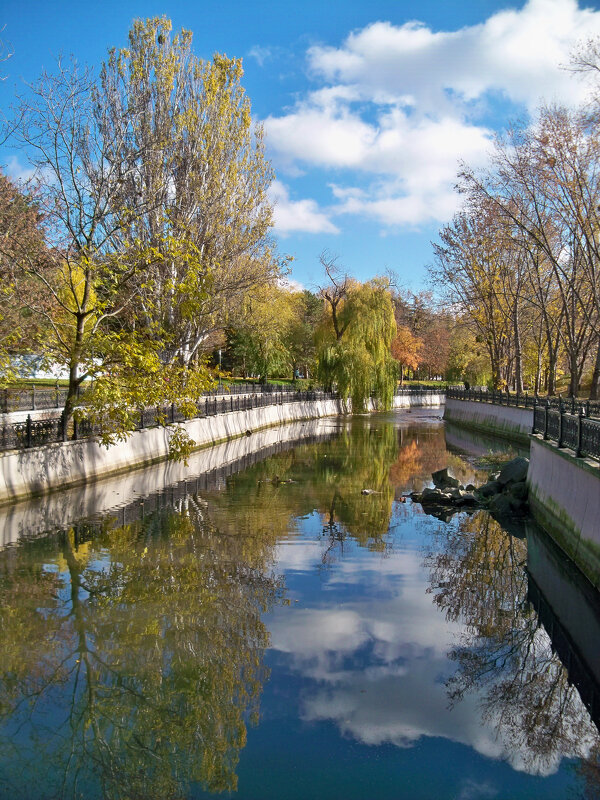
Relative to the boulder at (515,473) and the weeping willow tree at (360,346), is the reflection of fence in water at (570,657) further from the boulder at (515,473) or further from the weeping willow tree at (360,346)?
the weeping willow tree at (360,346)

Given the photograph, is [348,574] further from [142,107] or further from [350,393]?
[350,393]

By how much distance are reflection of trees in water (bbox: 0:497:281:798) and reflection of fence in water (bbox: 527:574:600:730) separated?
11.6 ft

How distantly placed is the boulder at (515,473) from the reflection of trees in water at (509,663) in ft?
21.7

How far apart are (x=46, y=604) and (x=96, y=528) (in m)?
5.08

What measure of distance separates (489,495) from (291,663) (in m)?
13.3

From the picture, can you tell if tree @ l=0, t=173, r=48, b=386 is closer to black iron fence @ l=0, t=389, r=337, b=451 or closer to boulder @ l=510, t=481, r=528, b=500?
black iron fence @ l=0, t=389, r=337, b=451

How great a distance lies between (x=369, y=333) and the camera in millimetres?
58969

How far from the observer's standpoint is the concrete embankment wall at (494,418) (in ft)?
119

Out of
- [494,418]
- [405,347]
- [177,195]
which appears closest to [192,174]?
[177,195]

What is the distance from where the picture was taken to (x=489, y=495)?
20.7 meters

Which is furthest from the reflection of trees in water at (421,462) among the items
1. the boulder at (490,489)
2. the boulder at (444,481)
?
the boulder at (490,489)

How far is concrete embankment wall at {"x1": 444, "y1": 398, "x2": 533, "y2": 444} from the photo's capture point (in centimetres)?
3631

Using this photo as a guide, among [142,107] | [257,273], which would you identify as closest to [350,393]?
[257,273]

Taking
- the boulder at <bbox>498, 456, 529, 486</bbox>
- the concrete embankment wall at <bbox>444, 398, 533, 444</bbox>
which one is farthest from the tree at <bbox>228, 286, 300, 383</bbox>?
the boulder at <bbox>498, 456, 529, 486</bbox>
